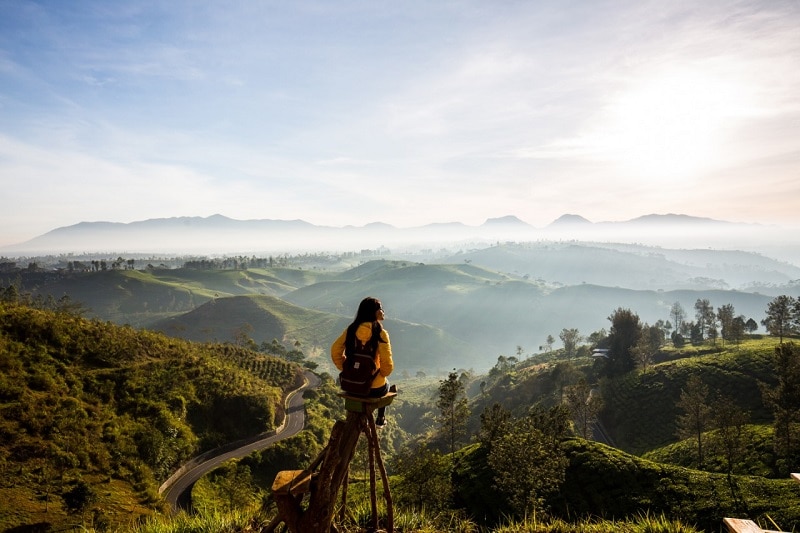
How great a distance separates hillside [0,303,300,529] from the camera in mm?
25391

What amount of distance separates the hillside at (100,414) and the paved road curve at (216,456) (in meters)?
1.11

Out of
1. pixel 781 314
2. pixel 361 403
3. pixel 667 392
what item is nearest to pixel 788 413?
pixel 667 392

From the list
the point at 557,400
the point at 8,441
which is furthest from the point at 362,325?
the point at 557,400

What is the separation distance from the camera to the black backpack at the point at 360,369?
565cm

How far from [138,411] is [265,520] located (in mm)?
39744

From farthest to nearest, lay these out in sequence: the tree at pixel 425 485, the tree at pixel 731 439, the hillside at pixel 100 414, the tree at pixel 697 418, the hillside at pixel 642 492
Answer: the tree at pixel 697 418 → the tree at pixel 731 439 → the hillside at pixel 100 414 → the tree at pixel 425 485 → the hillside at pixel 642 492

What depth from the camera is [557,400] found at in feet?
240

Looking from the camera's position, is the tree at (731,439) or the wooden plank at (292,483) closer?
the wooden plank at (292,483)

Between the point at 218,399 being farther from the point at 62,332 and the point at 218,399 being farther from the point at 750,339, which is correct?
the point at 750,339

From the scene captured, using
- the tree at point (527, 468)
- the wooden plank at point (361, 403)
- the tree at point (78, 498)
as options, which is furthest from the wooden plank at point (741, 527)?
the tree at point (78, 498)

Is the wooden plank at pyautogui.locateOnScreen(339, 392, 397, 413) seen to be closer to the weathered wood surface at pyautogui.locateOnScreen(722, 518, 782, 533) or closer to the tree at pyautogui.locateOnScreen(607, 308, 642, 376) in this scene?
the weathered wood surface at pyautogui.locateOnScreen(722, 518, 782, 533)

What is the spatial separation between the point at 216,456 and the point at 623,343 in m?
71.7

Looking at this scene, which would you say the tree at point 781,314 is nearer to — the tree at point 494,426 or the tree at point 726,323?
the tree at point 726,323

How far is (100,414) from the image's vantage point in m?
34.3
